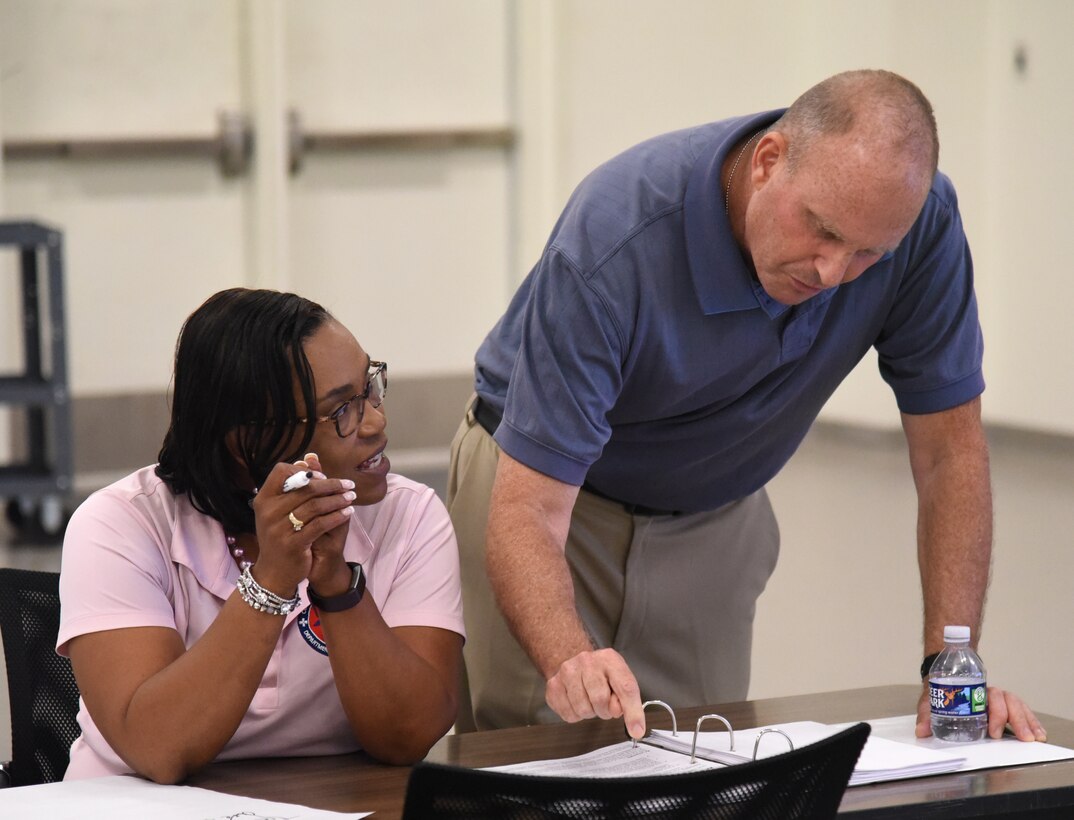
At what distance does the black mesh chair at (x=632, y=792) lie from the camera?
104 centimetres

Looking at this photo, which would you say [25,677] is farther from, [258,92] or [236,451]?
[258,92]

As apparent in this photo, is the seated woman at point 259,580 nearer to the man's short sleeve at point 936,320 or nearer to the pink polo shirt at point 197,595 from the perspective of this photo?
the pink polo shirt at point 197,595

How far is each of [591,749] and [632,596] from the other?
657 mm

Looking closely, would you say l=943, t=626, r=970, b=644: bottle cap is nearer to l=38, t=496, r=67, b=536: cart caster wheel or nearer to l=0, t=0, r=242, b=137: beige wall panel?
l=38, t=496, r=67, b=536: cart caster wheel

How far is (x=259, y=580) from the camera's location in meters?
1.54

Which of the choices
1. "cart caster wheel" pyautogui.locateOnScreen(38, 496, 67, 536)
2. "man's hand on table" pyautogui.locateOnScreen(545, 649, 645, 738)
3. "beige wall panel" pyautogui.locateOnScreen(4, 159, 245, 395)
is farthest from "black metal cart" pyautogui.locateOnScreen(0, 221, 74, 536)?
"man's hand on table" pyautogui.locateOnScreen(545, 649, 645, 738)

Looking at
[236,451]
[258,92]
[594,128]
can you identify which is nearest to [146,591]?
[236,451]

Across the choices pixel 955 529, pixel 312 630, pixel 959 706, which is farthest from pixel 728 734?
pixel 955 529

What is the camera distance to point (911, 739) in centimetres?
171

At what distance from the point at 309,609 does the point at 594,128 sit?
5.93 meters

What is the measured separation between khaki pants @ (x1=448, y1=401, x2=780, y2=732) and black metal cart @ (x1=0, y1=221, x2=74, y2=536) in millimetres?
3486

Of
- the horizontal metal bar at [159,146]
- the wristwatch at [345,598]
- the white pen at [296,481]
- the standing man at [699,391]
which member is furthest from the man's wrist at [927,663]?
the horizontal metal bar at [159,146]

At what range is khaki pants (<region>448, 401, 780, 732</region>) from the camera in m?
2.25

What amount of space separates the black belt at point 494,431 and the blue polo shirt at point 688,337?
15 millimetres
